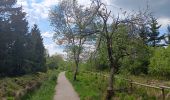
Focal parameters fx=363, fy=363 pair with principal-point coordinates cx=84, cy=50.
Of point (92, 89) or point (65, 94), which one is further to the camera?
point (92, 89)

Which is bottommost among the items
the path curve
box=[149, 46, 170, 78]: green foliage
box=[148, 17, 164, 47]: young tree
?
the path curve

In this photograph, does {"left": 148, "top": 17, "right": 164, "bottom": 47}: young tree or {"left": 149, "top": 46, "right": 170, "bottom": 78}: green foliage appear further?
{"left": 148, "top": 17, "right": 164, "bottom": 47}: young tree

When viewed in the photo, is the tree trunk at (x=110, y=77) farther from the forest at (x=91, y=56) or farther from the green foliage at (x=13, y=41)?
the green foliage at (x=13, y=41)

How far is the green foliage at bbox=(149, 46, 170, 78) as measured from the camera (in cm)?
4961

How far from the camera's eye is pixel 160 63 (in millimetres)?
50031

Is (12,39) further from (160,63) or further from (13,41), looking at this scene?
(160,63)

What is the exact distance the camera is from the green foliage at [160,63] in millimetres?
49606

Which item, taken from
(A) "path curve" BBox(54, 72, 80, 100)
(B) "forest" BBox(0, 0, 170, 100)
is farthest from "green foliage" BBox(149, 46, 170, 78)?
(A) "path curve" BBox(54, 72, 80, 100)

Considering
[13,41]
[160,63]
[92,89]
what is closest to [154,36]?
[160,63]

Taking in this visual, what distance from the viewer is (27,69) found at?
55250mm

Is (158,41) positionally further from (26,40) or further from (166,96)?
(166,96)

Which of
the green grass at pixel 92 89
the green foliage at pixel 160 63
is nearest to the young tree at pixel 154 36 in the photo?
the green foliage at pixel 160 63

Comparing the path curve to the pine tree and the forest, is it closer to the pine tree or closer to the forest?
the forest

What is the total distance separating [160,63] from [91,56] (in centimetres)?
2651
